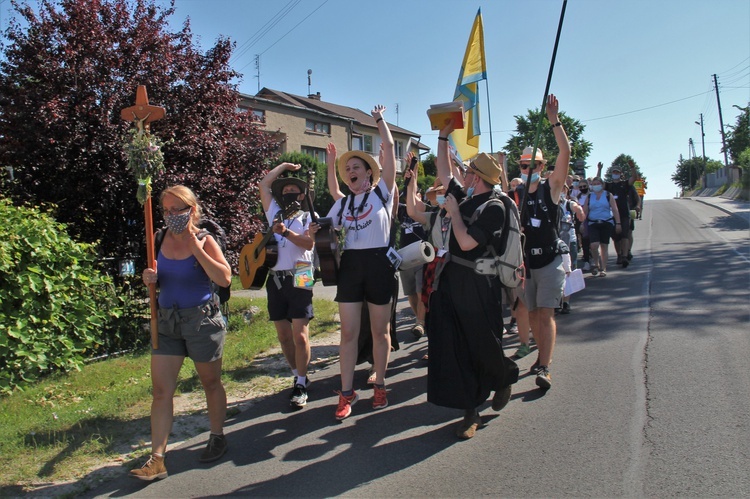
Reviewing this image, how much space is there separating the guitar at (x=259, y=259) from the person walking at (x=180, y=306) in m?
1.08

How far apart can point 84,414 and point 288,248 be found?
219 centimetres

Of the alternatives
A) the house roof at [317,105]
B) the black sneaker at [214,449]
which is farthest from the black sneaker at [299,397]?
the house roof at [317,105]

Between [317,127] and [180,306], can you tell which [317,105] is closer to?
[317,127]

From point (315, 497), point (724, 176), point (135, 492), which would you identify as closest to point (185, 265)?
point (135, 492)

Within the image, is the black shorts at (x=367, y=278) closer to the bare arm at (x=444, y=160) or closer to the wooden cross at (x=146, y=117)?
the bare arm at (x=444, y=160)

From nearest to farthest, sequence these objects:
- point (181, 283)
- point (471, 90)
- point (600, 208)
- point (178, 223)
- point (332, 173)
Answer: point (178, 223), point (181, 283), point (332, 173), point (471, 90), point (600, 208)

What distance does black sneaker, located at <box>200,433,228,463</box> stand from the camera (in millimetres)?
3963

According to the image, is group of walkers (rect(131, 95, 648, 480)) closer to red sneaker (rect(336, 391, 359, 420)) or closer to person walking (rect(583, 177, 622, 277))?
red sneaker (rect(336, 391, 359, 420))

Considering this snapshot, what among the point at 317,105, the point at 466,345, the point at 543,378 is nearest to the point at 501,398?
the point at 466,345

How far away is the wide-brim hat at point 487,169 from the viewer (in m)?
4.19

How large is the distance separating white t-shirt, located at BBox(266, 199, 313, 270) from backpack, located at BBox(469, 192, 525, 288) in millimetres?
1682

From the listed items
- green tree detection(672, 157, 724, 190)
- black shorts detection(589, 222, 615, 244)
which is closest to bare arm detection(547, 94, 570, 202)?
black shorts detection(589, 222, 615, 244)

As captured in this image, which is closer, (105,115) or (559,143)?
(559,143)

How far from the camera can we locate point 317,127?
42.3 metres
